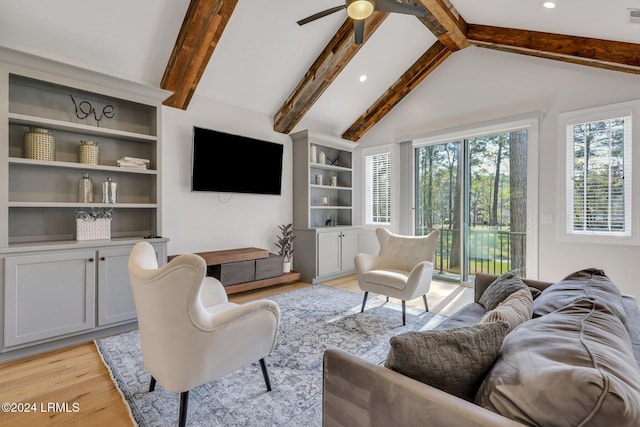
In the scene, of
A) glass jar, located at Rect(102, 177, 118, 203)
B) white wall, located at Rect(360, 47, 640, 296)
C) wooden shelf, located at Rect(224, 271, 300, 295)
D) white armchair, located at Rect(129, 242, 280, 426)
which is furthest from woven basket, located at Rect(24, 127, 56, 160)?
white wall, located at Rect(360, 47, 640, 296)

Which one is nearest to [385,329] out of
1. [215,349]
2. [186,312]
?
[215,349]

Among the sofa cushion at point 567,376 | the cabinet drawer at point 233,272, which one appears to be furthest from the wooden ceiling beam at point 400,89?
the sofa cushion at point 567,376

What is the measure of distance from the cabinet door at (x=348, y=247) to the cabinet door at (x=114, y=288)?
3.17m

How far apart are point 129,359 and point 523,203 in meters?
4.64

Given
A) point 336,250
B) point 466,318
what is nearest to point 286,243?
point 336,250

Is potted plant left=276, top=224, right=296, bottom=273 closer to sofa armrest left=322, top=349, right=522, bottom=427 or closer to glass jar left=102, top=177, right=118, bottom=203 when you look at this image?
glass jar left=102, top=177, right=118, bottom=203

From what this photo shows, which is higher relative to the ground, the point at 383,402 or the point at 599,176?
the point at 599,176

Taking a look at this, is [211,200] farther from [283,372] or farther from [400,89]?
[400,89]

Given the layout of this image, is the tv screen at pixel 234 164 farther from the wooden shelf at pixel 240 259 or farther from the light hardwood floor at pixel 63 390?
the light hardwood floor at pixel 63 390

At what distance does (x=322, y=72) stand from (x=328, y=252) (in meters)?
2.66

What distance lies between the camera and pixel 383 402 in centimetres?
88

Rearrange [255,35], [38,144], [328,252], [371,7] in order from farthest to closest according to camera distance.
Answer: [328,252] < [255,35] < [38,144] < [371,7]

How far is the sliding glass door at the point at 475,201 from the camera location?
13.3 ft

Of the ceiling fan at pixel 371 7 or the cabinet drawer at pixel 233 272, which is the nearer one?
the ceiling fan at pixel 371 7
